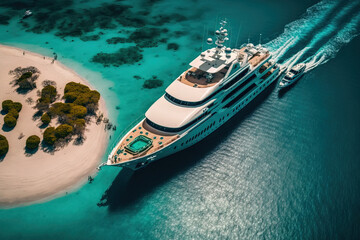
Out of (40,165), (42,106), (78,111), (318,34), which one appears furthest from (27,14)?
(318,34)

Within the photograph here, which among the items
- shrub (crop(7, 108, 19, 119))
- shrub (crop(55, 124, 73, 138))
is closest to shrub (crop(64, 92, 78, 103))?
shrub (crop(55, 124, 73, 138))

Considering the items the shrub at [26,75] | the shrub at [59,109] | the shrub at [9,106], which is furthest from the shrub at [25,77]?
the shrub at [59,109]

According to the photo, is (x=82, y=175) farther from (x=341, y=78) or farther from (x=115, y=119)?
(x=341, y=78)

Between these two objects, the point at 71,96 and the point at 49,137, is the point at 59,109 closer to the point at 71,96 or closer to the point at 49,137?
the point at 71,96

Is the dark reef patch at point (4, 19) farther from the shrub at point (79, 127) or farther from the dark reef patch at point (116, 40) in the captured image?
the shrub at point (79, 127)

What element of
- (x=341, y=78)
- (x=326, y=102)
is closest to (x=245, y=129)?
(x=326, y=102)
